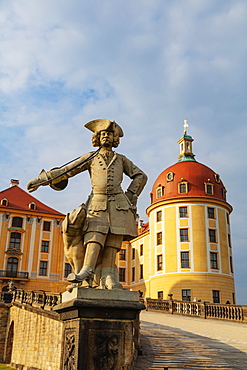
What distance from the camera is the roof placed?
4853 centimetres

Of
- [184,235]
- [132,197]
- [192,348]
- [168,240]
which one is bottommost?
[192,348]

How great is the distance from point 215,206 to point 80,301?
38622 mm

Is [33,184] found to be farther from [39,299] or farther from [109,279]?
[39,299]

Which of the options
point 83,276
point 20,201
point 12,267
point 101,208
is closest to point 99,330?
point 83,276

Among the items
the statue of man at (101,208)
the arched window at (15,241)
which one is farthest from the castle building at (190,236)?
the statue of man at (101,208)

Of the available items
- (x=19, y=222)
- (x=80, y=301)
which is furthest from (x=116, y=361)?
(x=19, y=222)

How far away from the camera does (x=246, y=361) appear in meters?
11.3

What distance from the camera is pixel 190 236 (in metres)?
40.8

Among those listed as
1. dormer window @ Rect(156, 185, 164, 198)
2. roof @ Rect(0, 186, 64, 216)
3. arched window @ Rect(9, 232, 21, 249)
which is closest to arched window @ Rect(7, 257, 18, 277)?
arched window @ Rect(9, 232, 21, 249)

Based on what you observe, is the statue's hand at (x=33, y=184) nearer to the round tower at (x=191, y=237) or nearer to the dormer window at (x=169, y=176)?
the round tower at (x=191, y=237)

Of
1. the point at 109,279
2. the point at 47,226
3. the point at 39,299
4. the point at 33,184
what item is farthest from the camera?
the point at 47,226

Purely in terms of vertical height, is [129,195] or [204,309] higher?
[129,195]

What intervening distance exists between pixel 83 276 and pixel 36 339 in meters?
14.1

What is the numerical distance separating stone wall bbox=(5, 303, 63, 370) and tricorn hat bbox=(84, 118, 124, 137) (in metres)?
8.73
